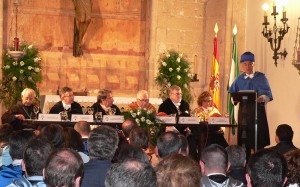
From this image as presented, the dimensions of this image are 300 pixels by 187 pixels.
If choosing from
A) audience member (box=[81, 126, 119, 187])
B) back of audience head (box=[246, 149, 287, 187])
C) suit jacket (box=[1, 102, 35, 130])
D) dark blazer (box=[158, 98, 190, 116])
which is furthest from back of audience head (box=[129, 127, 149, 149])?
dark blazer (box=[158, 98, 190, 116])

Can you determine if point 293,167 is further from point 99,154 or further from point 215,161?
point 99,154

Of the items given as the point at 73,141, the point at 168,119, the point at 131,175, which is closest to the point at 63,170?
the point at 131,175

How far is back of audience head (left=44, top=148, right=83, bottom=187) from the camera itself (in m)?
3.56

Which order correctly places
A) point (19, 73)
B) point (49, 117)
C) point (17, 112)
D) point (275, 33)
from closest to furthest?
point (49, 117) < point (17, 112) < point (19, 73) < point (275, 33)

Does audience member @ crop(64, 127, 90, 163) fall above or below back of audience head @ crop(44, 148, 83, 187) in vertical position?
below

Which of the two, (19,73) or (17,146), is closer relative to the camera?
(17,146)

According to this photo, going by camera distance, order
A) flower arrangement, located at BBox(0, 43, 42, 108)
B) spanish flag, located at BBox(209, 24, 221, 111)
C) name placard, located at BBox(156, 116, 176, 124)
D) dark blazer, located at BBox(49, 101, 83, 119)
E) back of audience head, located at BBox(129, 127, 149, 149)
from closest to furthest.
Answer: back of audience head, located at BBox(129, 127, 149, 149)
name placard, located at BBox(156, 116, 176, 124)
dark blazer, located at BBox(49, 101, 83, 119)
flower arrangement, located at BBox(0, 43, 42, 108)
spanish flag, located at BBox(209, 24, 221, 111)

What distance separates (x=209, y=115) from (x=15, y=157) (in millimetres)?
5828

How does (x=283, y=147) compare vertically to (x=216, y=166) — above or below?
below

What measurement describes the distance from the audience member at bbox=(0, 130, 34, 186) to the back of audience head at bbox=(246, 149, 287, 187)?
5.29 feet

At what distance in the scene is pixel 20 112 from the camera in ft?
33.4

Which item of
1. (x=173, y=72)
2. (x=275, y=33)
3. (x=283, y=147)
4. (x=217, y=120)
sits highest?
(x=275, y=33)

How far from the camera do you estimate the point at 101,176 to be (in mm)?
4832

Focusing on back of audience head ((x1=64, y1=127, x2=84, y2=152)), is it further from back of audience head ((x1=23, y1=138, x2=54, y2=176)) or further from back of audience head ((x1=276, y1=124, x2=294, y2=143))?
back of audience head ((x1=276, y1=124, x2=294, y2=143))
